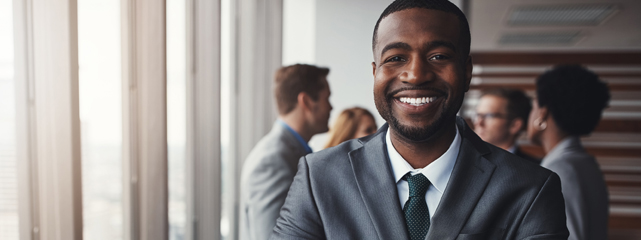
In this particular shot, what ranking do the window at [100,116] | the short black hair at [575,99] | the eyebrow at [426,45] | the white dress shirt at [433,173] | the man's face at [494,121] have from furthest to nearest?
the man's face at [494,121], the short black hair at [575,99], the window at [100,116], the white dress shirt at [433,173], the eyebrow at [426,45]

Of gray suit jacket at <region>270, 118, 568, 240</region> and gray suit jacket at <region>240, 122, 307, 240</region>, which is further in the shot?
gray suit jacket at <region>240, 122, 307, 240</region>

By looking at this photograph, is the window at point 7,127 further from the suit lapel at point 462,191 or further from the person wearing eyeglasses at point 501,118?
the person wearing eyeglasses at point 501,118

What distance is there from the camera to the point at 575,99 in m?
2.07

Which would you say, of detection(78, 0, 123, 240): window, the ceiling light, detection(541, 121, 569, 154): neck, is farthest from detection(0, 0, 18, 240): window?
the ceiling light

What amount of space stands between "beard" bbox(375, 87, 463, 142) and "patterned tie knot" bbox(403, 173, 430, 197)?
0.10 metres

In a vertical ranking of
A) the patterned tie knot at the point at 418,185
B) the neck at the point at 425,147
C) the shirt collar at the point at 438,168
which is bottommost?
the patterned tie knot at the point at 418,185

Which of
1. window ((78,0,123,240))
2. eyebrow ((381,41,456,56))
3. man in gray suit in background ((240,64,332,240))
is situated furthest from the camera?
man in gray suit in background ((240,64,332,240))

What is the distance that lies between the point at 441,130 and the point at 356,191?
26 cm

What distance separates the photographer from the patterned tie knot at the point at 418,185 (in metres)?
1.01

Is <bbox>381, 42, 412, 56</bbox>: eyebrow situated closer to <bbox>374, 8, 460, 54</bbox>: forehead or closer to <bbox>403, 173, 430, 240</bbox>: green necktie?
<bbox>374, 8, 460, 54</bbox>: forehead

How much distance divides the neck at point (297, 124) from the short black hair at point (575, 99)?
4.22 ft

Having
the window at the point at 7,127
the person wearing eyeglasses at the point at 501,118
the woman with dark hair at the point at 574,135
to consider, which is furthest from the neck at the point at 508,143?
the window at the point at 7,127

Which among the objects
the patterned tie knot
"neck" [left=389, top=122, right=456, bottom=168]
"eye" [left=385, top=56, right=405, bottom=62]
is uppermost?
"eye" [left=385, top=56, right=405, bottom=62]

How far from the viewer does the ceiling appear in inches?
179
